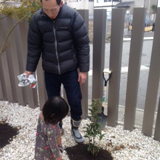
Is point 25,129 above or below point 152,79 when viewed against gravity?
below

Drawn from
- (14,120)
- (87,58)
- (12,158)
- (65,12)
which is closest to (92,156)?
(12,158)

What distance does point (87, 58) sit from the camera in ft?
6.97

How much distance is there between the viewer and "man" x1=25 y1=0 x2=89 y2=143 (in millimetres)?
1980

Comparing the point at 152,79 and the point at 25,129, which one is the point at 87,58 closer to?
the point at 152,79

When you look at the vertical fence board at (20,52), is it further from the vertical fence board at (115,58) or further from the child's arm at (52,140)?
the child's arm at (52,140)

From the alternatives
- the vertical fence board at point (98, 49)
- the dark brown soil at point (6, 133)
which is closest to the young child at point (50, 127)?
the dark brown soil at point (6, 133)

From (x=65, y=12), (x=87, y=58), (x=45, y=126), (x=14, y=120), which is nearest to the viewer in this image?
(x=45, y=126)

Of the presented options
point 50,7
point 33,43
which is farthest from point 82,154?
point 50,7

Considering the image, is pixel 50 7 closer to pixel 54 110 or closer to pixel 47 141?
pixel 54 110

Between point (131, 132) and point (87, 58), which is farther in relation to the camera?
point (131, 132)

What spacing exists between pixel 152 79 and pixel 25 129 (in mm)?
1920

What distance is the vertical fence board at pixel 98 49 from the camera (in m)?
2.41

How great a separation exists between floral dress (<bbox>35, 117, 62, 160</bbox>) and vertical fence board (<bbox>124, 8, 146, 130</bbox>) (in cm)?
126

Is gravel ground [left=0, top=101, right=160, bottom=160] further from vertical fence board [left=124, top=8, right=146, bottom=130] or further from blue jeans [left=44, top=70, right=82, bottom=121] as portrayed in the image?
blue jeans [left=44, top=70, right=82, bottom=121]
